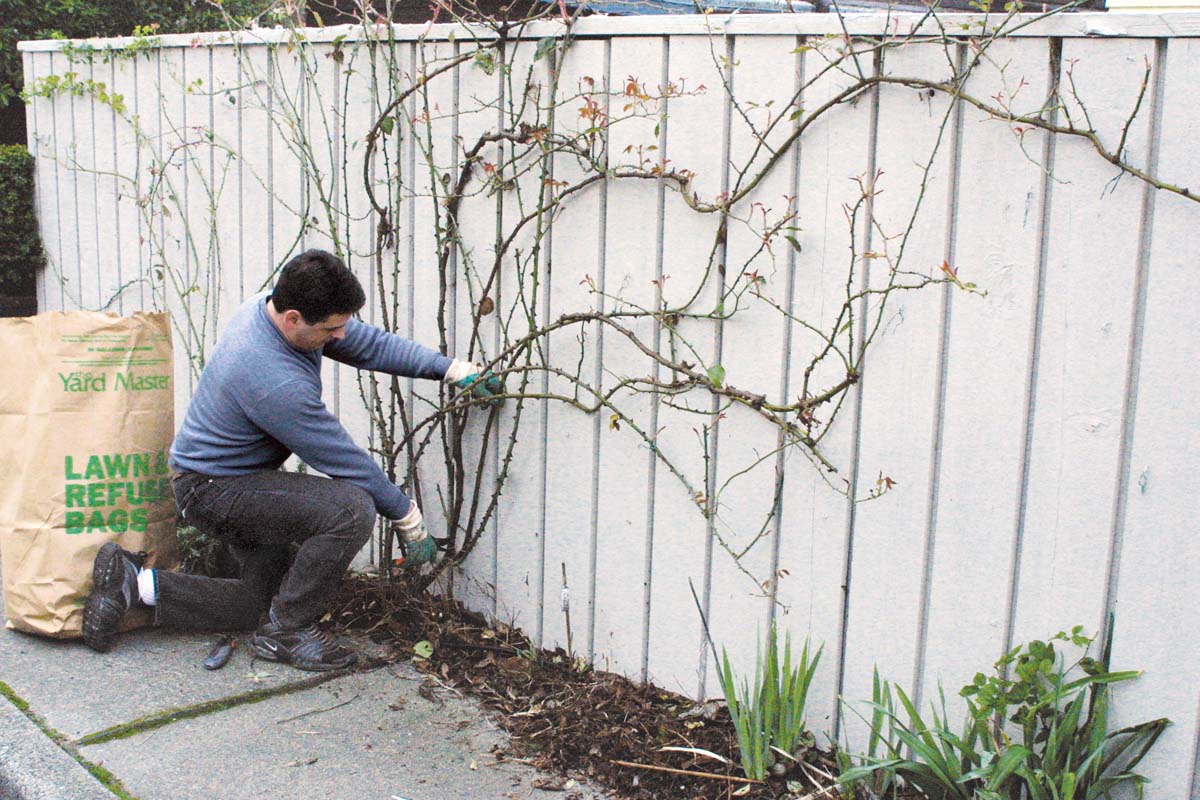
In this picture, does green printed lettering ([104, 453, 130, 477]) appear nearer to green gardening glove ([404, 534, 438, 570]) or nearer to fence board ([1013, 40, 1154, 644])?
green gardening glove ([404, 534, 438, 570])

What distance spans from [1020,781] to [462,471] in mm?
2115

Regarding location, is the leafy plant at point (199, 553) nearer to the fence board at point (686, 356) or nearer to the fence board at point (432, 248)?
the fence board at point (432, 248)

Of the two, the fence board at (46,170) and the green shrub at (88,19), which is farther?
the green shrub at (88,19)

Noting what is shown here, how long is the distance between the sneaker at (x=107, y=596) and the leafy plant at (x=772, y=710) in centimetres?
209

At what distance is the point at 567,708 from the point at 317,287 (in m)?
1.49

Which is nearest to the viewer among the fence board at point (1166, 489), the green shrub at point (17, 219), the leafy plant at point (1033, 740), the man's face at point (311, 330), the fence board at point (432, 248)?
the fence board at point (1166, 489)

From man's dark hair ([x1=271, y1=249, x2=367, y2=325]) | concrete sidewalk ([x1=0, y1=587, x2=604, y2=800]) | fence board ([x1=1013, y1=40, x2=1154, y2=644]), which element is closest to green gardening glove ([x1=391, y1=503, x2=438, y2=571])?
concrete sidewalk ([x1=0, y1=587, x2=604, y2=800])

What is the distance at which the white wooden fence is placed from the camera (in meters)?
2.58

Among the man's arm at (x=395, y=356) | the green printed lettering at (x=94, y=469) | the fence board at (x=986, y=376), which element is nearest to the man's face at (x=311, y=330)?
the man's arm at (x=395, y=356)

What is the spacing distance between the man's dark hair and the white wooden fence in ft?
1.76

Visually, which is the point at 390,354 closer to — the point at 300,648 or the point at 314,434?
the point at 314,434

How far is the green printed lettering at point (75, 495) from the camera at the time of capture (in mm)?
3992

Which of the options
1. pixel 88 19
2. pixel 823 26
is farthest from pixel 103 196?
pixel 823 26

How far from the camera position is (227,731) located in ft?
11.4
